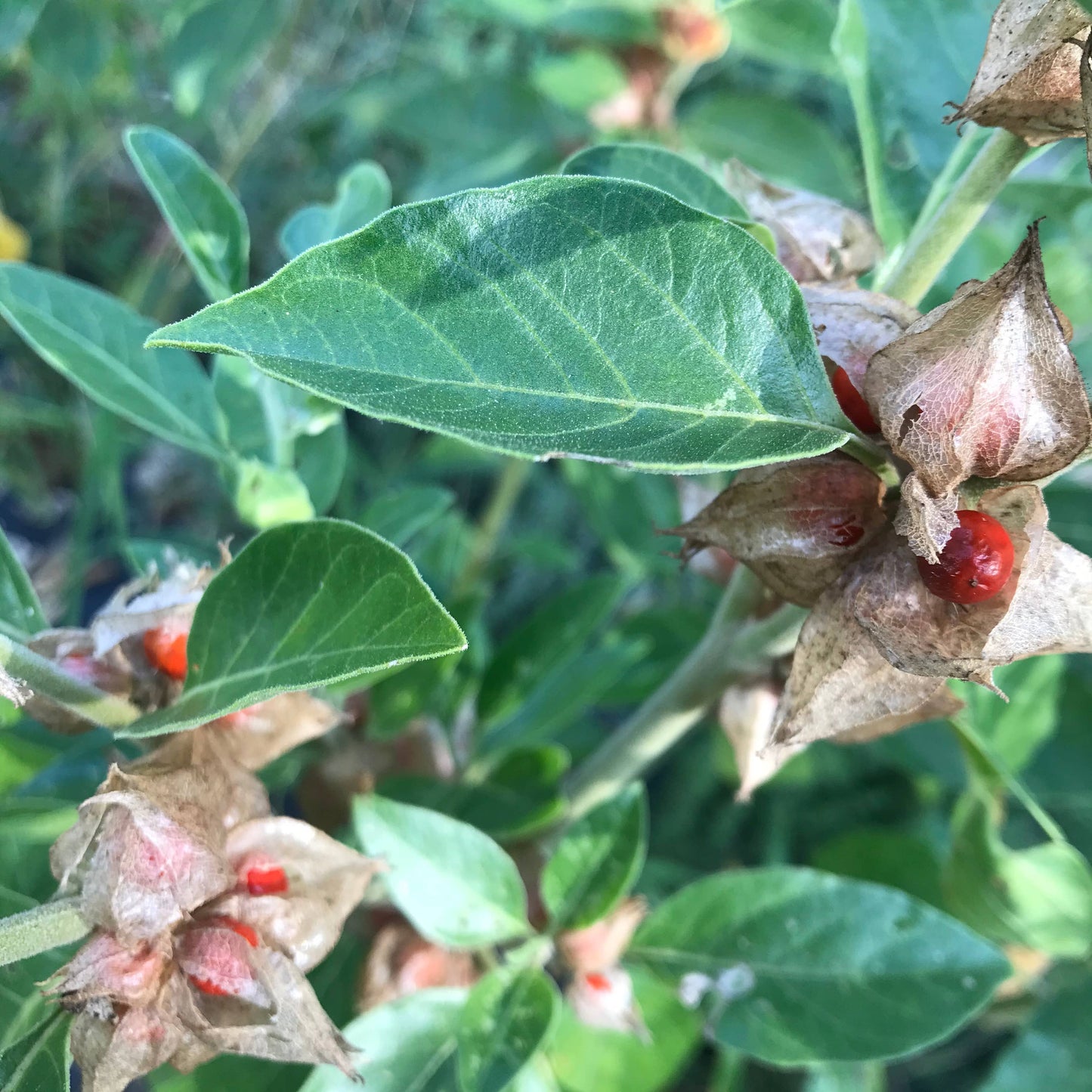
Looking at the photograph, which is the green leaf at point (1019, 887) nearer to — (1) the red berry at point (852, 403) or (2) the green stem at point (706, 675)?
(2) the green stem at point (706, 675)

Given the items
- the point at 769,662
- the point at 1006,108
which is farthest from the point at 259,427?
the point at 1006,108

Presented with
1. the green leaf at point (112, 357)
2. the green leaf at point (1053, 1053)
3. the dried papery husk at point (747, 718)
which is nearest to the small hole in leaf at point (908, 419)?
the dried papery husk at point (747, 718)

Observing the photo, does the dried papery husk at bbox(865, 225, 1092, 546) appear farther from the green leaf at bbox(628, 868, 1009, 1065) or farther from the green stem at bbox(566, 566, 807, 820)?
the green leaf at bbox(628, 868, 1009, 1065)

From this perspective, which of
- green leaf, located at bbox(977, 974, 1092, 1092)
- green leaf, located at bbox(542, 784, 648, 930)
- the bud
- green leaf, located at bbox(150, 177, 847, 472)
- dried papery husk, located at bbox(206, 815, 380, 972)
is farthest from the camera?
the bud

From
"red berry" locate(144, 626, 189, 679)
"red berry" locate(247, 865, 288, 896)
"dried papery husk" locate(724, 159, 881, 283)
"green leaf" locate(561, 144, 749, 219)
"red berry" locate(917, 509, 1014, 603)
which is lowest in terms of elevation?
"red berry" locate(247, 865, 288, 896)

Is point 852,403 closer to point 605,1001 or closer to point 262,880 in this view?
point 262,880

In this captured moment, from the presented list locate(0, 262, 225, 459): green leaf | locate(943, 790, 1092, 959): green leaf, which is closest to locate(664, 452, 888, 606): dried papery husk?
locate(0, 262, 225, 459): green leaf
